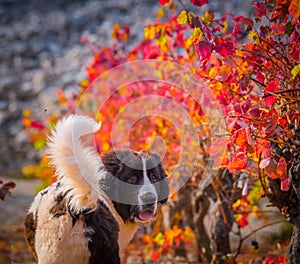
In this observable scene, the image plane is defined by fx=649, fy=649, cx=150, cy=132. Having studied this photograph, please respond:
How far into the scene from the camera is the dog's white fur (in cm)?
386

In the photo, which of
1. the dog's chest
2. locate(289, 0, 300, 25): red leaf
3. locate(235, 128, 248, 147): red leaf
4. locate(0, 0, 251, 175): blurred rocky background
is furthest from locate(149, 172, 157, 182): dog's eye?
locate(0, 0, 251, 175): blurred rocky background

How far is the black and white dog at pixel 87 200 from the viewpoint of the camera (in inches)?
152

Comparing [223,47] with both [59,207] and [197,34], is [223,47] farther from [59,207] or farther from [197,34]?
[59,207]

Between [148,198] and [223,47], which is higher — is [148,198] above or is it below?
below

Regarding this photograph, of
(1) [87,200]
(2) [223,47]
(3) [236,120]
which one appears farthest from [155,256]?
(2) [223,47]

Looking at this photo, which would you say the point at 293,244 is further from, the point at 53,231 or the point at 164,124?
the point at 164,124

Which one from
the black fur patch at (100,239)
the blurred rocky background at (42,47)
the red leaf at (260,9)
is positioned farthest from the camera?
the blurred rocky background at (42,47)

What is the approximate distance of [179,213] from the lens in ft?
21.4

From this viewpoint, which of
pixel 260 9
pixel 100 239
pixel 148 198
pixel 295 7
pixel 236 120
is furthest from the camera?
pixel 148 198

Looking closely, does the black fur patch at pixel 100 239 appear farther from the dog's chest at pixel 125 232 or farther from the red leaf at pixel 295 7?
Answer: the red leaf at pixel 295 7

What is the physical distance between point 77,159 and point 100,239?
21.4 inches

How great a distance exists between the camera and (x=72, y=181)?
3877 mm

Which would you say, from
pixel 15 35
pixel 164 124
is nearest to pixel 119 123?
pixel 164 124

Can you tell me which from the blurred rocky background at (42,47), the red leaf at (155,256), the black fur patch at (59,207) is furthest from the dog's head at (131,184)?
the blurred rocky background at (42,47)
